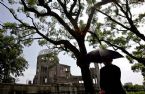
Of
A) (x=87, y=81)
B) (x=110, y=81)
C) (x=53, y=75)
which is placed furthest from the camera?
(x=53, y=75)

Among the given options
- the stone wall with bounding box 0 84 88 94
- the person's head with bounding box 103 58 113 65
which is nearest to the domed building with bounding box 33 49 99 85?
the stone wall with bounding box 0 84 88 94

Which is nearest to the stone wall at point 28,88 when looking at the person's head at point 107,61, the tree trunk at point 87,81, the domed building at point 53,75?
the tree trunk at point 87,81

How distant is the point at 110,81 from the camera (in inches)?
230

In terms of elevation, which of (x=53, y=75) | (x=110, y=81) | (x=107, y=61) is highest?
(x=53, y=75)

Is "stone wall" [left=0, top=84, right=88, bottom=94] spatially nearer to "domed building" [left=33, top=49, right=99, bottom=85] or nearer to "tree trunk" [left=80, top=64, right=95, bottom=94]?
"tree trunk" [left=80, top=64, right=95, bottom=94]

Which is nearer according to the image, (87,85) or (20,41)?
(87,85)

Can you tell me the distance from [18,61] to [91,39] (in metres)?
32.0

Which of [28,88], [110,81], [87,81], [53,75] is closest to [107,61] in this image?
[110,81]

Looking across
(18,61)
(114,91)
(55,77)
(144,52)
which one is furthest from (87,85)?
(55,77)

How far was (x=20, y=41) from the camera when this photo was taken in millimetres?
16891

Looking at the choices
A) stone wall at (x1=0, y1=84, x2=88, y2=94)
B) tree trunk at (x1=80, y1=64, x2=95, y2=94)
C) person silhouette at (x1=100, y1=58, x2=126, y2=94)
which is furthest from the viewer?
stone wall at (x1=0, y1=84, x2=88, y2=94)

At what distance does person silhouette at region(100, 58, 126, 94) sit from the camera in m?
5.79

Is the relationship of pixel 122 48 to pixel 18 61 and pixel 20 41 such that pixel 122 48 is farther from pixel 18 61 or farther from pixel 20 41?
pixel 18 61

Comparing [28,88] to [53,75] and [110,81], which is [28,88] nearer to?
[110,81]
